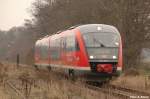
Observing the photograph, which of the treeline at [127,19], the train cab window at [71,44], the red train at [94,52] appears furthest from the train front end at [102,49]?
the treeline at [127,19]

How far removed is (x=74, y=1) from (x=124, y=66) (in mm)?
17534

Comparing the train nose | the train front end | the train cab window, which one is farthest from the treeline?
the train nose

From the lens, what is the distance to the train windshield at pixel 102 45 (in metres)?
20.4

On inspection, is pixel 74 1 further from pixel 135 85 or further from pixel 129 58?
pixel 135 85

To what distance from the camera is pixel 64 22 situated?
51562 mm

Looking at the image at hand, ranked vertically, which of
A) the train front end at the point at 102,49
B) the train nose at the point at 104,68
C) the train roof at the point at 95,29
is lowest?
the train nose at the point at 104,68

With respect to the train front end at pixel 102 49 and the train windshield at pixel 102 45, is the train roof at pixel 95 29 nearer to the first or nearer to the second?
the train front end at pixel 102 49

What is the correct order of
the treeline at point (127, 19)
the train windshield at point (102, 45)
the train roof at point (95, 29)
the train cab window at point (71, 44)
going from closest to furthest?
1. the train windshield at point (102, 45)
2. the train cab window at point (71, 44)
3. the train roof at point (95, 29)
4. the treeline at point (127, 19)

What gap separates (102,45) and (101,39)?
0.41m

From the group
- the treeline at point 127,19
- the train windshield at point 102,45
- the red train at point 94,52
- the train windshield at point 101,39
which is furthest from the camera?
the treeline at point 127,19

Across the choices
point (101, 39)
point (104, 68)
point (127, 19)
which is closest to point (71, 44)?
point (101, 39)

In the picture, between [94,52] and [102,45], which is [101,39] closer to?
[102,45]

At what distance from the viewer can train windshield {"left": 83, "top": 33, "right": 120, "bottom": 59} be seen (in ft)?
66.9

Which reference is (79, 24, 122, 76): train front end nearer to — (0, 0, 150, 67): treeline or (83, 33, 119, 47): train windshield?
(83, 33, 119, 47): train windshield
